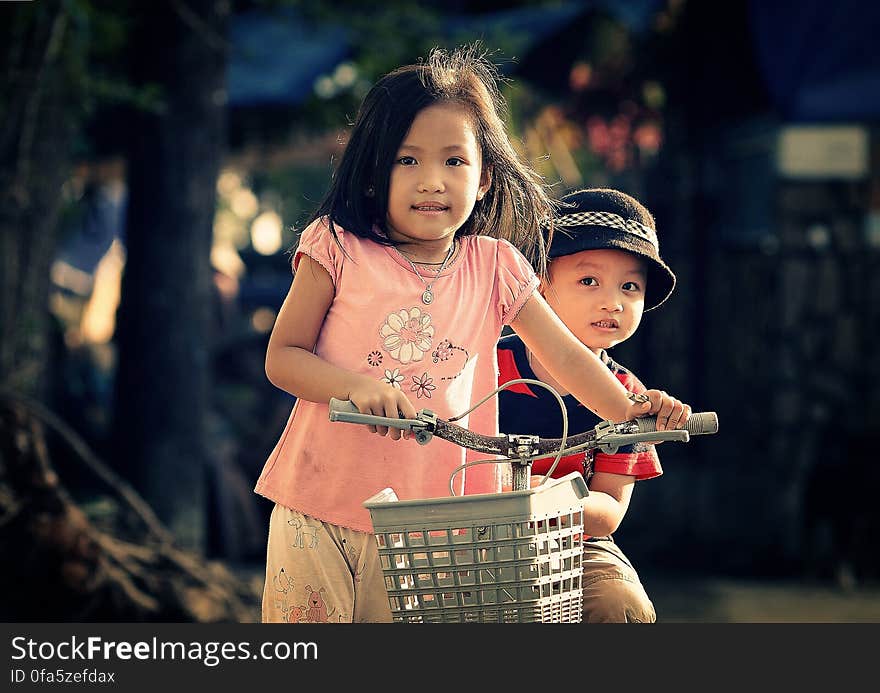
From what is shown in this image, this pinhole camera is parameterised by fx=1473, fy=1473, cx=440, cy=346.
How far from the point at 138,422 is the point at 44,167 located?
5.84 ft

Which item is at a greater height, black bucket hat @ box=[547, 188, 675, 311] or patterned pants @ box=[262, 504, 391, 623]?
black bucket hat @ box=[547, 188, 675, 311]

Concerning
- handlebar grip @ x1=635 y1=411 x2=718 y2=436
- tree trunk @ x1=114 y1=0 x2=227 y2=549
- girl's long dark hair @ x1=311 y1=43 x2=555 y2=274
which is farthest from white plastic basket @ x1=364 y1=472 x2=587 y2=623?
tree trunk @ x1=114 y1=0 x2=227 y2=549

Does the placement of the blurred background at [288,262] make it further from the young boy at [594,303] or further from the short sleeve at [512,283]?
the short sleeve at [512,283]

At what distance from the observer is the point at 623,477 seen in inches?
124

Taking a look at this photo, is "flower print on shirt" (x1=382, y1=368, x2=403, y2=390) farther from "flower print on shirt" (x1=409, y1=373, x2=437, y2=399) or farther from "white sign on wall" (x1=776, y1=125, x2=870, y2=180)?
"white sign on wall" (x1=776, y1=125, x2=870, y2=180)

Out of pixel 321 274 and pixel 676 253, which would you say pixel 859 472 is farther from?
pixel 321 274

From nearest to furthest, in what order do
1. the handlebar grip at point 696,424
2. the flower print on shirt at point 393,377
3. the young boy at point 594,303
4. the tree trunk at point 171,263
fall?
the handlebar grip at point 696,424
the flower print on shirt at point 393,377
the young boy at point 594,303
the tree trunk at point 171,263

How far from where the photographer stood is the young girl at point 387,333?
2900 millimetres

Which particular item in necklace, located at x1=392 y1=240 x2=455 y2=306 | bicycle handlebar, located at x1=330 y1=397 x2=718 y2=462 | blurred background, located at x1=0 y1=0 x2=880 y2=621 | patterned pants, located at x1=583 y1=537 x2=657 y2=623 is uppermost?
blurred background, located at x1=0 y1=0 x2=880 y2=621

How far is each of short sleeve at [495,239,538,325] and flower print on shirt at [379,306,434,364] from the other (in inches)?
7.4

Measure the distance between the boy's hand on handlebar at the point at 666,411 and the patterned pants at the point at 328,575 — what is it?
607 mm

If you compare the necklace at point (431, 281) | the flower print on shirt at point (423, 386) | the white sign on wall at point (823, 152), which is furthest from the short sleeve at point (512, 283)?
the white sign on wall at point (823, 152)

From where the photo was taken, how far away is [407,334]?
9.56ft

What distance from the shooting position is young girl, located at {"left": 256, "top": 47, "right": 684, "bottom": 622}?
2.90 metres
